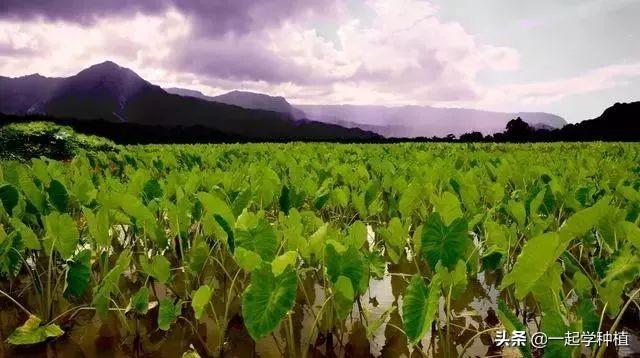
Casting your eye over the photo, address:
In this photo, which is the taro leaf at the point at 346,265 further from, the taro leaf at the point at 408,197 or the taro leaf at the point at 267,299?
the taro leaf at the point at 408,197

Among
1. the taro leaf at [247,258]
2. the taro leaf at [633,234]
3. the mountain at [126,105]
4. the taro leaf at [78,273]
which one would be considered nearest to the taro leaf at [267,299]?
the taro leaf at [247,258]

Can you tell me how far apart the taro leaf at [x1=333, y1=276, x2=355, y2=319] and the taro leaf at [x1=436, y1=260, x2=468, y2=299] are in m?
0.28

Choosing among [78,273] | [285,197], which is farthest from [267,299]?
[285,197]

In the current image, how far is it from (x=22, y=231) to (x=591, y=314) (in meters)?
1.99

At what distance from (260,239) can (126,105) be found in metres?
160

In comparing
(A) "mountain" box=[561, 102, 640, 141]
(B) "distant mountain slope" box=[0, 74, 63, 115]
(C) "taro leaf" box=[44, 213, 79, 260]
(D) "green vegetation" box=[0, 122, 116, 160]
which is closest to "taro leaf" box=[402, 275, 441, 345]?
(C) "taro leaf" box=[44, 213, 79, 260]

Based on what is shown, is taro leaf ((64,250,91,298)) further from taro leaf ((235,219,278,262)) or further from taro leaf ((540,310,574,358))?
taro leaf ((540,310,574,358))

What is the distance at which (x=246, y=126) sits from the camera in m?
107

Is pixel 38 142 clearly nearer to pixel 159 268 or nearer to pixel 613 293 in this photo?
pixel 159 268

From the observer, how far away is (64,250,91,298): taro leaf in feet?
5.43

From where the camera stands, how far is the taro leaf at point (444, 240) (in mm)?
1583

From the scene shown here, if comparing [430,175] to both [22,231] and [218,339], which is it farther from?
[22,231]

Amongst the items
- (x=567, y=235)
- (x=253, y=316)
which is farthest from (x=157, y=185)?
(x=567, y=235)

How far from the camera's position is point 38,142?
8562 millimetres
